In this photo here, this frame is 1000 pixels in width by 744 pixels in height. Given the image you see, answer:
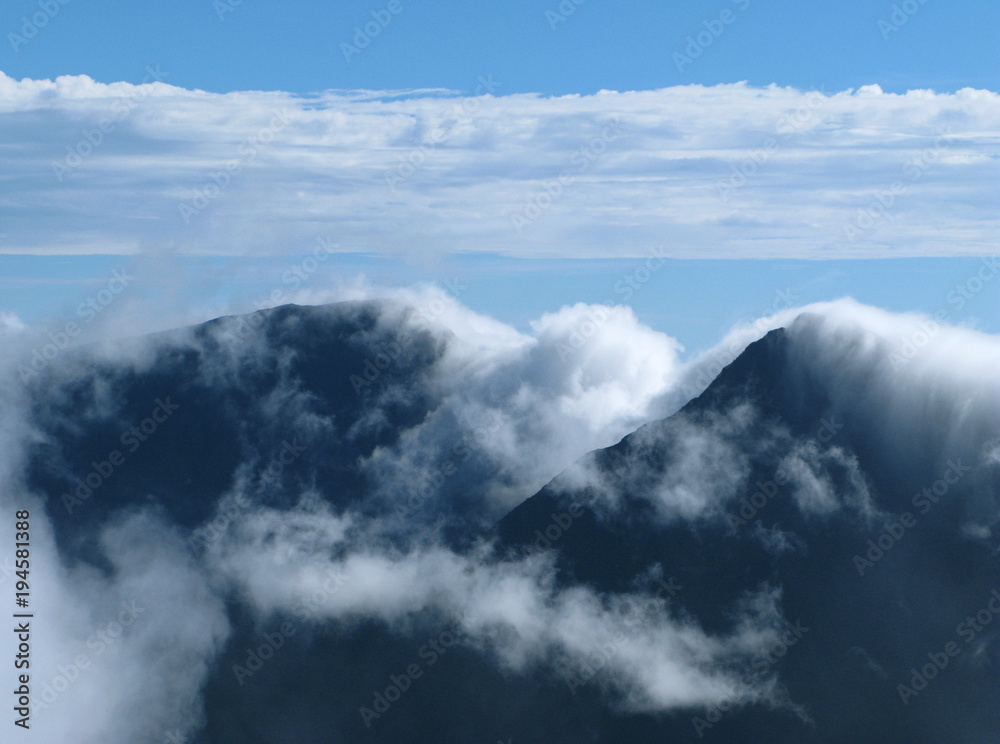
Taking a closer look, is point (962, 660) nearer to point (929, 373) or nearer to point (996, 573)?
point (996, 573)

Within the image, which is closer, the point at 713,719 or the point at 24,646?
the point at 24,646

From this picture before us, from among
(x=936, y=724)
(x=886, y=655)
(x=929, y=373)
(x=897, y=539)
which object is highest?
(x=929, y=373)

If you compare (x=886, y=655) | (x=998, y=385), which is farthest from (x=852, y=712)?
(x=998, y=385)

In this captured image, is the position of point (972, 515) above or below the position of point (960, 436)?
below

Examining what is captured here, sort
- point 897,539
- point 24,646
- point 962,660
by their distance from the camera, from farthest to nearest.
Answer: point 897,539 → point 962,660 → point 24,646

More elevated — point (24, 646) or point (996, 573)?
point (24, 646)

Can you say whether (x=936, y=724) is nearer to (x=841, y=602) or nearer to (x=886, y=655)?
(x=886, y=655)

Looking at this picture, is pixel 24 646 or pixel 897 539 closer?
pixel 24 646

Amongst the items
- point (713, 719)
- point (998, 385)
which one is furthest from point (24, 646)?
point (998, 385)

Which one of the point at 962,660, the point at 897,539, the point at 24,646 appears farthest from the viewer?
the point at 897,539
